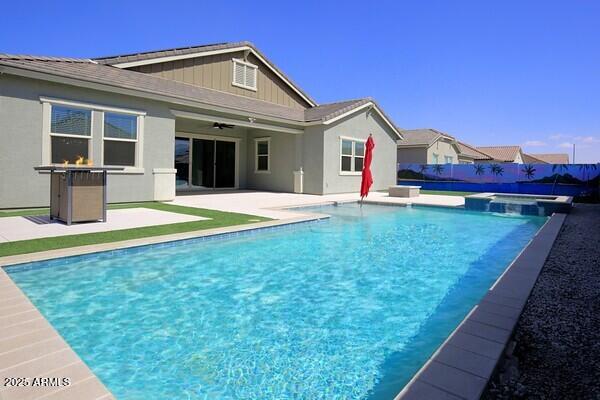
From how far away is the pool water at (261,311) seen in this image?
2838mm

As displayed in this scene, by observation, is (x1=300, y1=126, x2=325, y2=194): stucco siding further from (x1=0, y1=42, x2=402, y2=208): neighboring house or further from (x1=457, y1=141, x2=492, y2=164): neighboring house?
(x1=457, y1=141, x2=492, y2=164): neighboring house

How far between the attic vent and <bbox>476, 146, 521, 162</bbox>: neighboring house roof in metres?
35.2

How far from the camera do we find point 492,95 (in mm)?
23516

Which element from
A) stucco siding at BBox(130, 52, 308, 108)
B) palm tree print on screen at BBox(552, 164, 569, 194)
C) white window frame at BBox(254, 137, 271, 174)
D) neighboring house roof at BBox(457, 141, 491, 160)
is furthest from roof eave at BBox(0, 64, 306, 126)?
neighboring house roof at BBox(457, 141, 491, 160)

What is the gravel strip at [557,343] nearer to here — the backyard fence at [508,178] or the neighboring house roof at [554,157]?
the backyard fence at [508,178]

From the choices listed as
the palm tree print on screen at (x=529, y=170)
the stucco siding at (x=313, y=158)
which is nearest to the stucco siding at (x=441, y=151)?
the palm tree print on screen at (x=529, y=170)

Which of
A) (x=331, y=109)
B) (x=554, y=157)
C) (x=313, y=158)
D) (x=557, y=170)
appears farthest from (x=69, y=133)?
(x=554, y=157)

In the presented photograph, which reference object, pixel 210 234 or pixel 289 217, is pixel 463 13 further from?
pixel 210 234

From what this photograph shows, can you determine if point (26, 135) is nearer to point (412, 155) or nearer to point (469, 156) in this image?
point (412, 155)

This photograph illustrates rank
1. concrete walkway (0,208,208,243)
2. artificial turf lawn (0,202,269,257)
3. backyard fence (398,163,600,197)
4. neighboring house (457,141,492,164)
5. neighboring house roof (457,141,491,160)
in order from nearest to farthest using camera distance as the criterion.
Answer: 1. artificial turf lawn (0,202,269,257)
2. concrete walkway (0,208,208,243)
3. backyard fence (398,163,600,197)
4. neighboring house (457,141,492,164)
5. neighboring house roof (457,141,491,160)

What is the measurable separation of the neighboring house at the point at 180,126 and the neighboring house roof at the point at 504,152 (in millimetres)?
28188

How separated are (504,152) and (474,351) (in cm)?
5013

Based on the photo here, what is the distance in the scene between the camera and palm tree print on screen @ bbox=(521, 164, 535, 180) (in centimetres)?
2345

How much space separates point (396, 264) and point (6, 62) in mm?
10543
